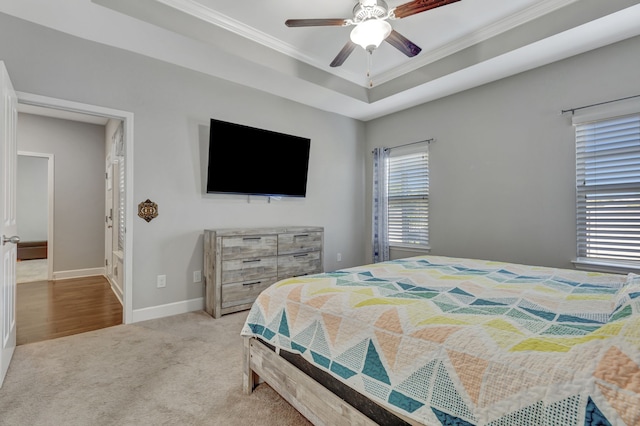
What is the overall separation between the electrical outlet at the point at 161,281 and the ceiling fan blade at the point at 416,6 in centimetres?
311

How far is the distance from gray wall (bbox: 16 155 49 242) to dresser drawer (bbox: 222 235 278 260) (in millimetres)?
6711

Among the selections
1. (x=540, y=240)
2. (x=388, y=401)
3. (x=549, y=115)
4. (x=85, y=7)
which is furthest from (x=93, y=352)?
(x=549, y=115)

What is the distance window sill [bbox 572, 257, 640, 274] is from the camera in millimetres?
2672

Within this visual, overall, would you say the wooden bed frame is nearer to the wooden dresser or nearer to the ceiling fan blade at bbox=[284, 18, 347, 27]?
the wooden dresser

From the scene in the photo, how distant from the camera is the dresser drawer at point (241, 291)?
3160 mm

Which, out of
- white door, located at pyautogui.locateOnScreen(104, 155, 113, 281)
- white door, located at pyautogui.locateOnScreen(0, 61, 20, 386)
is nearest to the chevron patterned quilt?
white door, located at pyautogui.locateOnScreen(0, 61, 20, 386)

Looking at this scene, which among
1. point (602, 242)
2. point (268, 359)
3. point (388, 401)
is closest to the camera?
point (388, 401)

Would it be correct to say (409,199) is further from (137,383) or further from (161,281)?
(137,383)

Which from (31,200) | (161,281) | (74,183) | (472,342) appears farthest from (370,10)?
(31,200)

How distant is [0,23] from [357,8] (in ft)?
8.99

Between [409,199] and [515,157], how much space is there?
139 cm

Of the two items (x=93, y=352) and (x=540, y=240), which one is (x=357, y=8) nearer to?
(x=540, y=240)

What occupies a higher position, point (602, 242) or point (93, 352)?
point (602, 242)

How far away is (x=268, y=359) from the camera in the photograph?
5.38 feet
